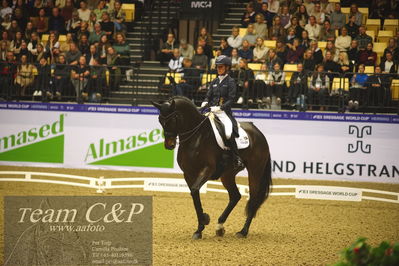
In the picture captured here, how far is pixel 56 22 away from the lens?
2195 cm

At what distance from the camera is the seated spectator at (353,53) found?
18.3m

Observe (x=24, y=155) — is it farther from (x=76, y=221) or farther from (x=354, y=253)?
(x=354, y=253)

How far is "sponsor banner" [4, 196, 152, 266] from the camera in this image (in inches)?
280

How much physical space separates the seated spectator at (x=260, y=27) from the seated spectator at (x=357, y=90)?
12.5ft

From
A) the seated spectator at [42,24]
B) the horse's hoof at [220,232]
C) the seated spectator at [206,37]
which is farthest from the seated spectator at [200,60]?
the horse's hoof at [220,232]

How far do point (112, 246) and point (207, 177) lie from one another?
3.60m

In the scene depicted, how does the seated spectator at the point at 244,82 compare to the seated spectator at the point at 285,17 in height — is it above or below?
below

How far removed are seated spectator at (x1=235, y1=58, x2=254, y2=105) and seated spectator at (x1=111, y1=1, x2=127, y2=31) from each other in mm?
5193

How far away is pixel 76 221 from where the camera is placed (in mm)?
7613

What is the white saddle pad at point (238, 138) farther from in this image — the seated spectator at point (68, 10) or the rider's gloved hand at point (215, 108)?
the seated spectator at point (68, 10)

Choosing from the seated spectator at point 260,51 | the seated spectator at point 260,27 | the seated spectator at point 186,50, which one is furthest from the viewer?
the seated spectator at point 260,27

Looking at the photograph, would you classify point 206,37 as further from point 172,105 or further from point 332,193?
point 172,105

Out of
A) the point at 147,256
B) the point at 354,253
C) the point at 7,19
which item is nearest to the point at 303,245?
the point at 147,256

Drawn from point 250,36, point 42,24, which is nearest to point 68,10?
point 42,24
